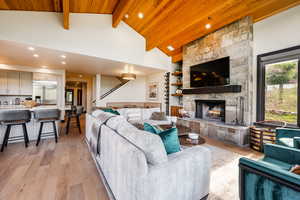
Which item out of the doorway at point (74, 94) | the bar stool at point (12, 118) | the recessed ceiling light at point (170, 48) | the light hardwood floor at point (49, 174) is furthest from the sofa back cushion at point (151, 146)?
the doorway at point (74, 94)

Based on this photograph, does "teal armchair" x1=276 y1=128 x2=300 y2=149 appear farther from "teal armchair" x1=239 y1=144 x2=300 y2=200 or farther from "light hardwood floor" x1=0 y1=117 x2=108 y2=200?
"light hardwood floor" x1=0 y1=117 x2=108 y2=200

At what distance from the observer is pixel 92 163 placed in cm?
232

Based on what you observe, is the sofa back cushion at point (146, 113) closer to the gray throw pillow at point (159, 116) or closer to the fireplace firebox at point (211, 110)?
the gray throw pillow at point (159, 116)

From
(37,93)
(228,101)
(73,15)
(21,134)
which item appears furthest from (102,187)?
(37,93)

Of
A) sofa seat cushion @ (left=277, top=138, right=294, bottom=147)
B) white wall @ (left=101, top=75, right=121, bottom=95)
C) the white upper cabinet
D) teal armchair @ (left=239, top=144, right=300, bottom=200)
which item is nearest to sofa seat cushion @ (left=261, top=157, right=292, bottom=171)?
sofa seat cushion @ (left=277, top=138, right=294, bottom=147)

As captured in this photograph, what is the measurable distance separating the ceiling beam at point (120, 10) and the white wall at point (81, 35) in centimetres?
24

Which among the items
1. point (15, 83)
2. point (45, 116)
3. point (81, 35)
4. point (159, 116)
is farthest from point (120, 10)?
point (15, 83)

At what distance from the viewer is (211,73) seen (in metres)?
4.23

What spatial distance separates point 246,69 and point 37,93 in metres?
7.68

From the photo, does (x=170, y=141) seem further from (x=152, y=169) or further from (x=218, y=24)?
(x=218, y=24)

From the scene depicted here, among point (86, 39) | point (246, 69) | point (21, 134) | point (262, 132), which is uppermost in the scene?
point (86, 39)

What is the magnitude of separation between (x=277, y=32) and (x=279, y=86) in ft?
4.37

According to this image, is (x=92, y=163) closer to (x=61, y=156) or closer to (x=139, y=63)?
(x=61, y=156)

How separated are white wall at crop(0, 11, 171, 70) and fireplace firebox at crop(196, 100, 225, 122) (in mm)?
2487
